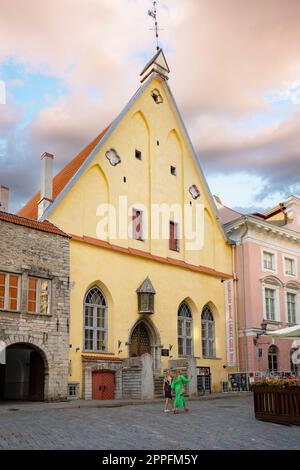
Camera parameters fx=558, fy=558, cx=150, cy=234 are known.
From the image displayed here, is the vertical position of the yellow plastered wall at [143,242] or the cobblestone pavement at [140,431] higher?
the yellow plastered wall at [143,242]

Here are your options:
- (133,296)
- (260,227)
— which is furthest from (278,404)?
(260,227)

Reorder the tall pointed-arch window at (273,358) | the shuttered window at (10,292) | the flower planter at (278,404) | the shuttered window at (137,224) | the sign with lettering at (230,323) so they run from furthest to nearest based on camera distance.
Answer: the tall pointed-arch window at (273,358) < the sign with lettering at (230,323) < the shuttered window at (137,224) < the shuttered window at (10,292) < the flower planter at (278,404)

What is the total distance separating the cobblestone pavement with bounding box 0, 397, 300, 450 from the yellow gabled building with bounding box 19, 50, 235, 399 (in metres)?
7.07

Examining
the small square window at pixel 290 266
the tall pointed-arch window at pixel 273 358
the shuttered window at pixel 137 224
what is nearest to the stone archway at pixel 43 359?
the shuttered window at pixel 137 224

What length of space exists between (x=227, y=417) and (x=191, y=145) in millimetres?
18525

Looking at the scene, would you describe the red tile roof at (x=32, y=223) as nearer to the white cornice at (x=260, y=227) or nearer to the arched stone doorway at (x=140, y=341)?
the arched stone doorway at (x=140, y=341)

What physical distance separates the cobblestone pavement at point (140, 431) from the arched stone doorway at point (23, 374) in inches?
180

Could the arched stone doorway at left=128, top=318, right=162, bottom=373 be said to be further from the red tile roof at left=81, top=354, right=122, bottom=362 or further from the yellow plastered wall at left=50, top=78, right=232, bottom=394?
the red tile roof at left=81, top=354, right=122, bottom=362

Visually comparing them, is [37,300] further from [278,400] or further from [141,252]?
[278,400]

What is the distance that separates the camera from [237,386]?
92.9 feet

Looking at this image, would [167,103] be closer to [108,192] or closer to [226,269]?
[108,192]

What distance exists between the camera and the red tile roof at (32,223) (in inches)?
811

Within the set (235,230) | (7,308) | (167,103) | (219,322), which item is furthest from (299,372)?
(7,308)

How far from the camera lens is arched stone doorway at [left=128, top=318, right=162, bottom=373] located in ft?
84.8
